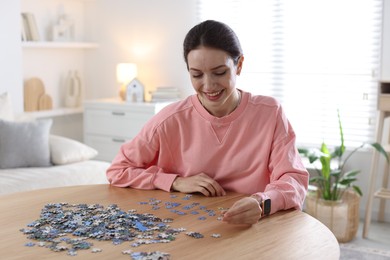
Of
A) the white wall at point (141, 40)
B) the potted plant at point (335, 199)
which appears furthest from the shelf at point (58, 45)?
the potted plant at point (335, 199)

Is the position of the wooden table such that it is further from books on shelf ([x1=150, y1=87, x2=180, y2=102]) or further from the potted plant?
books on shelf ([x1=150, y1=87, x2=180, y2=102])

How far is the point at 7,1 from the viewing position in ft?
14.6

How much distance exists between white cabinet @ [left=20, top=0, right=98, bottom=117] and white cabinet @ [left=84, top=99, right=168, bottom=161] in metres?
0.32

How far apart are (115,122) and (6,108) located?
3.57 ft

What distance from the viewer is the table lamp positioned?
205 inches

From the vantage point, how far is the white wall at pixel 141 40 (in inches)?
205

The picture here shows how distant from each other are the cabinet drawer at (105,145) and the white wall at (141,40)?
632 mm

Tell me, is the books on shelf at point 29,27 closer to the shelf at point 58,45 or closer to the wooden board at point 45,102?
the shelf at point 58,45

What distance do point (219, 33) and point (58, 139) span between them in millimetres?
2462

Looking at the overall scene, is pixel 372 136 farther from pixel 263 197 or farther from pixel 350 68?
pixel 263 197

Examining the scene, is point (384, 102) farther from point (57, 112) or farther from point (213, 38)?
point (57, 112)

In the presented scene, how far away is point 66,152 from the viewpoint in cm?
409

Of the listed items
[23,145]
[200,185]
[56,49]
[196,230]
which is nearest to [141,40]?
[56,49]

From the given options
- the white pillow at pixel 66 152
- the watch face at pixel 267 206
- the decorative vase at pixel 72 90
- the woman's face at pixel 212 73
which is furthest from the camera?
the decorative vase at pixel 72 90
